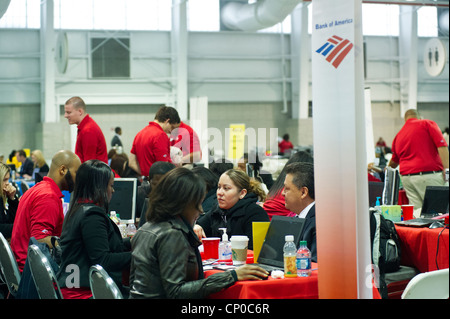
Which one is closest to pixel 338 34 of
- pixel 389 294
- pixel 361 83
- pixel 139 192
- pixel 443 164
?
pixel 361 83

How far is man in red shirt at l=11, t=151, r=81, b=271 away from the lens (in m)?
4.11

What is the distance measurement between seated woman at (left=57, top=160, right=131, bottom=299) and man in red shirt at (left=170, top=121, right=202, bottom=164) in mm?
3395

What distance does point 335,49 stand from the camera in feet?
8.88

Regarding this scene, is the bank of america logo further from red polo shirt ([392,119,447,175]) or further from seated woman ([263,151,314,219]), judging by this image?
red polo shirt ([392,119,447,175])

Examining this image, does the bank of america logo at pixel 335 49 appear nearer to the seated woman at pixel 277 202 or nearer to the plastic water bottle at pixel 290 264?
the plastic water bottle at pixel 290 264

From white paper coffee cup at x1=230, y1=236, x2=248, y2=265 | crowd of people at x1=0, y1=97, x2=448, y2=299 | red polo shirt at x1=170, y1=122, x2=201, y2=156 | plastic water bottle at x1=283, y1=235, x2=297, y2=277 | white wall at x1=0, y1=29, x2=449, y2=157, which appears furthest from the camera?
white wall at x1=0, y1=29, x2=449, y2=157

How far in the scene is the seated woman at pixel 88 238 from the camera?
3330 millimetres

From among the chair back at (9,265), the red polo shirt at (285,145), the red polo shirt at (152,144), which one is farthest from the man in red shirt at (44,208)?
the red polo shirt at (285,145)

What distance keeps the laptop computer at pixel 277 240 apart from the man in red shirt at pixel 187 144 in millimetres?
3573

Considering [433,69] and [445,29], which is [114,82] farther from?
[445,29]

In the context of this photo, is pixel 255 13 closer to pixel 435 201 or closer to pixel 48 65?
pixel 48 65

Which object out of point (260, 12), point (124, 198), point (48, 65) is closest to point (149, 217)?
point (124, 198)

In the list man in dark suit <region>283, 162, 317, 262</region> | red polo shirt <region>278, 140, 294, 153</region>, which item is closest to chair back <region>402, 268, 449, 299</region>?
man in dark suit <region>283, 162, 317, 262</region>

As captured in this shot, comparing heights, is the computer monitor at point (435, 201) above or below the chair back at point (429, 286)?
above
